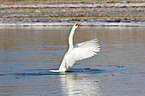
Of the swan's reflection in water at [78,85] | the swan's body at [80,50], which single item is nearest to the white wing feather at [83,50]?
the swan's body at [80,50]

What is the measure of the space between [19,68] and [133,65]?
3.59 metres

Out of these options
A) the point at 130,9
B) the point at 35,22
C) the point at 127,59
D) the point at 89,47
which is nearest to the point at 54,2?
the point at 35,22

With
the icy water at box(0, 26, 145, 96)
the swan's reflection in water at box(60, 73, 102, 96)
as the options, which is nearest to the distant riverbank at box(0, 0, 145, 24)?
the icy water at box(0, 26, 145, 96)

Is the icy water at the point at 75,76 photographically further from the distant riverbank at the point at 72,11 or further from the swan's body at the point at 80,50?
the distant riverbank at the point at 72,11

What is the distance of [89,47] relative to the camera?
1225 centimetres

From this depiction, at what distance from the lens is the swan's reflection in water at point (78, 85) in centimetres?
1001

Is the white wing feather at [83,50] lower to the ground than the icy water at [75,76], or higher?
higher

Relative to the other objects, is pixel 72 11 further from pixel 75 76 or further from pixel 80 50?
pixel 80 50

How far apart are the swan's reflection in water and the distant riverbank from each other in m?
40.5

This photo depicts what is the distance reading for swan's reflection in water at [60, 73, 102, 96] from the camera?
10.0 meters

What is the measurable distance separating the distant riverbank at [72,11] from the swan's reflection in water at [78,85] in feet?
133

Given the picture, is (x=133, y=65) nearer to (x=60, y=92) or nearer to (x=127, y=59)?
(x=127, y=59)

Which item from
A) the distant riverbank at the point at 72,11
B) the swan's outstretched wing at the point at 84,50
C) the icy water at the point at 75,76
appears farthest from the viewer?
the distant riverbank at the point at 72,11

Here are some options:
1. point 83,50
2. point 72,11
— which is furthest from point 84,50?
point 72,11
